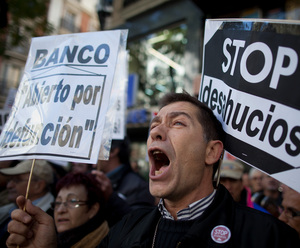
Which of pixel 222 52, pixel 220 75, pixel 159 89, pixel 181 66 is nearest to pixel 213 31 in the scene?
pixel 222 52

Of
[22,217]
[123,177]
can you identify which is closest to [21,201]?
[22,217]

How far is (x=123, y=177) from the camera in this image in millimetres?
3723

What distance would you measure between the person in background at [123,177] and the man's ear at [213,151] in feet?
4.72

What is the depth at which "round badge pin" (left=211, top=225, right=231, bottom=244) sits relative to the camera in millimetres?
1387

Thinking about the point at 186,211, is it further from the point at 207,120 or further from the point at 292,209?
the point at 292,209

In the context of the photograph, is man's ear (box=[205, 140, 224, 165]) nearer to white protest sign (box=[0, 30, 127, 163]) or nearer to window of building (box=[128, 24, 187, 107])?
white protest sign (box=[0, 30, 127, 163])

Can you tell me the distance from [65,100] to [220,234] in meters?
1.37

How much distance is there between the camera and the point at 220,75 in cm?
191

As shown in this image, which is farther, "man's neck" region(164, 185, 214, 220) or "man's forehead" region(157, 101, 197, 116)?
"man's forehead" region(157, 101, 197, 116)

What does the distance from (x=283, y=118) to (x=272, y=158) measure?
222 millimetres

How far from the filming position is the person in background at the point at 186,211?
4.58 feet

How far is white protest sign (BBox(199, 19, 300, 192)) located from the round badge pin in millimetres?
386

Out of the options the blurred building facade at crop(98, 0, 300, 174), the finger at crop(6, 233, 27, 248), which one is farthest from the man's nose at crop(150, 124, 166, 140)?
the blurred building facade at crop(98, 0, 300, 174)

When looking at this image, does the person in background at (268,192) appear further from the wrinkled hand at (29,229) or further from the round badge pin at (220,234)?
the wrinkled hand at (29,229)
